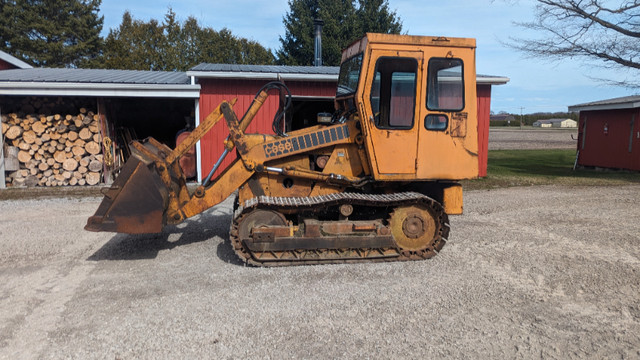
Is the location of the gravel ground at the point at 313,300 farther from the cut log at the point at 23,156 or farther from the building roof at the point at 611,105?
the building roof at the point at 611,105

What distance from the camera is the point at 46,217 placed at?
8500 millimetres

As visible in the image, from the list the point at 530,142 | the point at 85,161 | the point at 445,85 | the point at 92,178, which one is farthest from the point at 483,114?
the point at 530,142

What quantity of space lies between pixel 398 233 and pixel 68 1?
3934 centimetres

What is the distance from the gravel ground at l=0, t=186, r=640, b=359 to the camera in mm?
3770

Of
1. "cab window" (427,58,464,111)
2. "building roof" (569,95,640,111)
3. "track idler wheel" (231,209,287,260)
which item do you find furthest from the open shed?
"building roof" (569,95,640,111)

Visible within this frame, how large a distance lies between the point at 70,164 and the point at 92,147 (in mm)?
705

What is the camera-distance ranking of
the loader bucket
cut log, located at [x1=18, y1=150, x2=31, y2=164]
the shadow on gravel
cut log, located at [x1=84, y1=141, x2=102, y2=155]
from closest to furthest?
the loader bucket
the shadow on gravel
cut log, located at [x1=18, y1=150, x2=31, y2=164]
cut log, located at [x1=84, y1=141, x2=102, y2=155]

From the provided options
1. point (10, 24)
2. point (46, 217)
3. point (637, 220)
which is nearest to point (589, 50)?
point (637, 220)

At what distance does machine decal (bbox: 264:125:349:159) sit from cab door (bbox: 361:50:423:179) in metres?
0.43

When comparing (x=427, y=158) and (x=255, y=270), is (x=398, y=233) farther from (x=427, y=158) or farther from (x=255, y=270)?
(x=255, y=270)

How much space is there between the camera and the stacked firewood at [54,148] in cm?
1240

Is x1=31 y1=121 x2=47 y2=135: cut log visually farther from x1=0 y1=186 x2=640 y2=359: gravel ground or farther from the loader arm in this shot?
the loader arm

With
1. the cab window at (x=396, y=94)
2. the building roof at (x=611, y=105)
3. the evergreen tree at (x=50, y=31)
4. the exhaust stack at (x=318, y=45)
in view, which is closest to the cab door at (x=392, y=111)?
the cab window at (x=396, y=94)

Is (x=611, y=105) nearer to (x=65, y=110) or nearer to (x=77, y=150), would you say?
(x=77, y=150)
